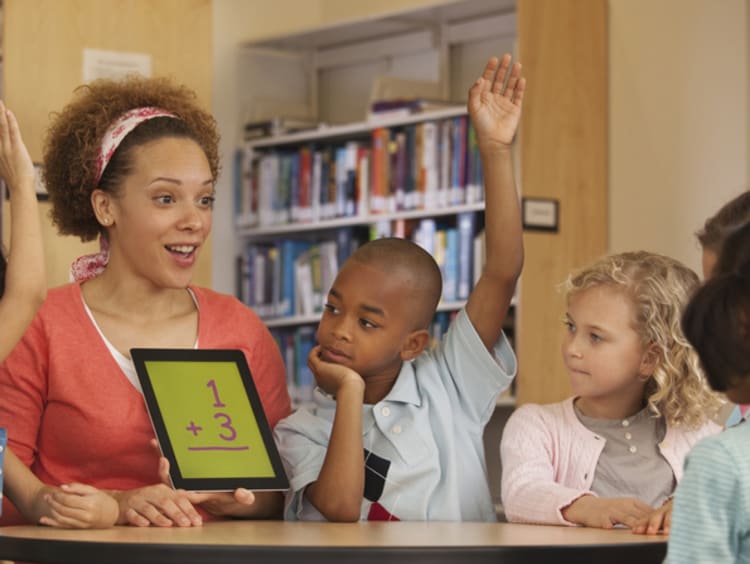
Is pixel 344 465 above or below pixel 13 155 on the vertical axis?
below

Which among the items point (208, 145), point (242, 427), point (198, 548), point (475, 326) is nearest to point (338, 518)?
point (242, 427)

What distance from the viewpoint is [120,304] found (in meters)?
2.28

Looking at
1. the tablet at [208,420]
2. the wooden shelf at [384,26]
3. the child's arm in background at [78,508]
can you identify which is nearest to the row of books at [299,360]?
the wooden shelf at [384,26]

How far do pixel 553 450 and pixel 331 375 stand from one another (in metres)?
0.39

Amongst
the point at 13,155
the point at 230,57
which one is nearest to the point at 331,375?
the point at 13,155

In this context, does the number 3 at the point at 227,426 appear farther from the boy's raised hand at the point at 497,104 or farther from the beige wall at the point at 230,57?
the beige wall at the point at 230,57

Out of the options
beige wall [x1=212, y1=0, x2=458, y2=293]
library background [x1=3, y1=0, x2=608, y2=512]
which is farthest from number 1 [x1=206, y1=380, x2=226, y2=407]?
beige wall [x1=212, y1=0, x2=458, y2=293]

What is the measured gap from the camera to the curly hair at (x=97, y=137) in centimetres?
233

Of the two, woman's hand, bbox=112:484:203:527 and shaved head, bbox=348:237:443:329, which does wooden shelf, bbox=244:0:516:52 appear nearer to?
shaved head, bbox=348:237:443:329

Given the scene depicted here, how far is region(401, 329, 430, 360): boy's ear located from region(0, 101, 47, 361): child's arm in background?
2.00ft

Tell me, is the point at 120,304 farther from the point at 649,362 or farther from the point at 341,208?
the point at 341,208

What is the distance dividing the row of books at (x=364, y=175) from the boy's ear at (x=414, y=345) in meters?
3.06

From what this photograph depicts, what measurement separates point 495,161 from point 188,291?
1.95 ft

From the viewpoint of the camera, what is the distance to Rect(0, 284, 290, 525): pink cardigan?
2.15 meters
